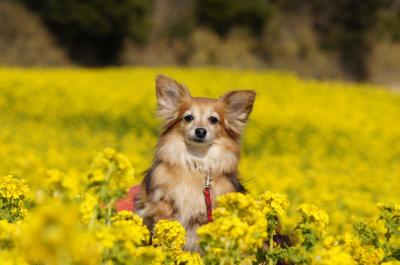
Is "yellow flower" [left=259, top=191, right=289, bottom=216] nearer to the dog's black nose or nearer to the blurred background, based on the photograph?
the dog's black nose

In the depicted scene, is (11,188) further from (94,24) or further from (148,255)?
(94,24)

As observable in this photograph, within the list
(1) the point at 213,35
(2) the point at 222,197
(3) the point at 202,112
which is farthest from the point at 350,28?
(2) the point at 222,197

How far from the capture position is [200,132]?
3949 millimetres

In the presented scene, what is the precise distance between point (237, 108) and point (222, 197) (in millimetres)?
2335

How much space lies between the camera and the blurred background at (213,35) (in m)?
28.3

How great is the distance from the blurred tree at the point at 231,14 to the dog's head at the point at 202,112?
28980mm

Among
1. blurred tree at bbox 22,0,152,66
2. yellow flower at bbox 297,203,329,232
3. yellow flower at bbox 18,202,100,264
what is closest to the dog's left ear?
yellow flower at bbox 297,203,329,232

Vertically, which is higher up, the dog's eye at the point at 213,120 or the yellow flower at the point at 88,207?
the dog's eye at the point at 213,120

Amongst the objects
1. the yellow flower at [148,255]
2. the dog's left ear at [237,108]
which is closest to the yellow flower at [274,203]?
the yellow flower at [148,255]

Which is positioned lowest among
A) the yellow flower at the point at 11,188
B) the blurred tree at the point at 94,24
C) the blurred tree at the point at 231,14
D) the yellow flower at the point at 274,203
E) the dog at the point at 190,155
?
the yellow flower at the point at 274,203

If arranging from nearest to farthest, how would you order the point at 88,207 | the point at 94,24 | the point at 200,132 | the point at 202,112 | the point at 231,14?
the point at 88,207
the point at 200,132
the point at 202,112
the point at 94,24
the point at 231,14

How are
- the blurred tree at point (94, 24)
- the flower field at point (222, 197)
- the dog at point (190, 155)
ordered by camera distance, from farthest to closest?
the blurred tree at point (94, 24), the dog at point (190, 155), the flower field at point (222, 197)

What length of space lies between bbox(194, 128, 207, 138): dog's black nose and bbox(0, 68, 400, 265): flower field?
0.75 metres

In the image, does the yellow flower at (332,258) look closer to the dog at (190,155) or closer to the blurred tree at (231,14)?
the dog at (190,155)
